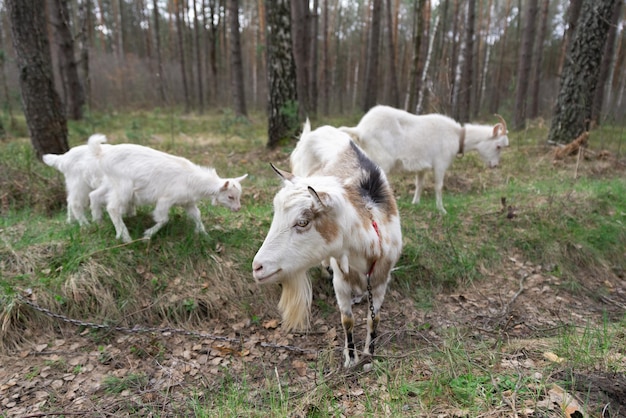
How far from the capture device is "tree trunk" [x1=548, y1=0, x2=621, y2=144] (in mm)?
7504

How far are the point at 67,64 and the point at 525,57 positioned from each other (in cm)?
1427

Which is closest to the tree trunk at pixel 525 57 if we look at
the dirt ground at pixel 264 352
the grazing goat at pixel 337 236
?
the dirt ground at pixel 264 352

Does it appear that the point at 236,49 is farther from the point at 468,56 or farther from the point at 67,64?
the point at 468,56

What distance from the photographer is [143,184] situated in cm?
384

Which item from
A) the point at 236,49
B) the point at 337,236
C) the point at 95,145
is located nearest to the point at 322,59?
the point at 236,49

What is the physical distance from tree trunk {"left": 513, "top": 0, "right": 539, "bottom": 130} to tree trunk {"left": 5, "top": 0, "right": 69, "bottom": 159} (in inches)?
Result: 487

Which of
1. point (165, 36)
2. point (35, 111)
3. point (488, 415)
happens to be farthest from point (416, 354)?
point (165, 36)

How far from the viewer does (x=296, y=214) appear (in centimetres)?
214

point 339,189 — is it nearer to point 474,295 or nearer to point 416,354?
point 416,354

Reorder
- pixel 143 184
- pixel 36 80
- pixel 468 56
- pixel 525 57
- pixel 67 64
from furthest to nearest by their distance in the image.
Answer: pixel 525 57
pixel 468 56
pixel 67 64
pixel 36 80
pixel 143 184

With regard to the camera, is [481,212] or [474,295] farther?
[481,212]

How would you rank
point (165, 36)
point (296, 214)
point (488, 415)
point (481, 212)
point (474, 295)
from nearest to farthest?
point (488, 415), point (296, 214), point (474, 295), point (481, 212), point (165, 36)

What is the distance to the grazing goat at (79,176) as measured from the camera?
401cm

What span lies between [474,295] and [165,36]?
104ft
